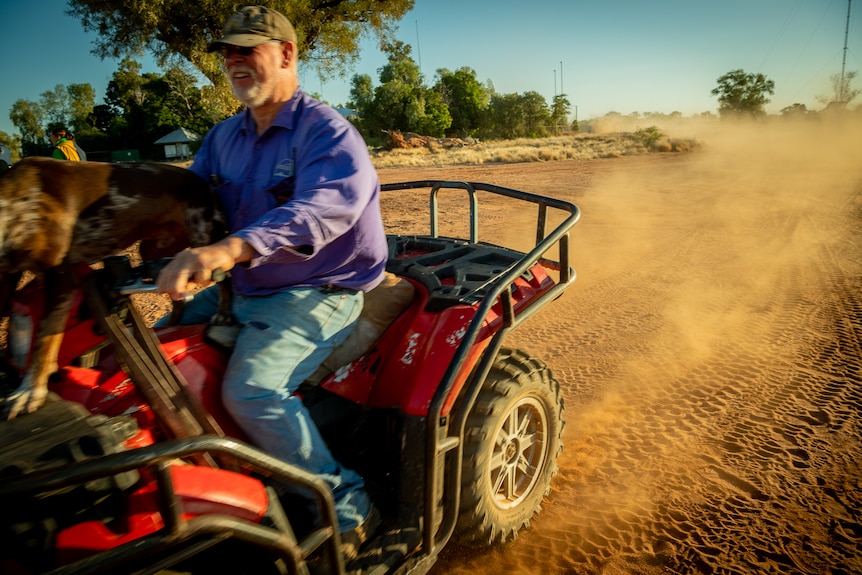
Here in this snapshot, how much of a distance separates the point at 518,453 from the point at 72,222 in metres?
2.18

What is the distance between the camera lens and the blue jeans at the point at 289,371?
1953mm

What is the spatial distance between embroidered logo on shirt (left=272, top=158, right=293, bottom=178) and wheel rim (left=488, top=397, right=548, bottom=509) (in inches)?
56.0

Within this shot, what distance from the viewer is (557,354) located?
496 centimetres

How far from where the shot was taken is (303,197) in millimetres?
1896

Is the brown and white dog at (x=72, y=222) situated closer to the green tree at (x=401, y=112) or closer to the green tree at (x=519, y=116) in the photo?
the green tree at (x=401, y=112)

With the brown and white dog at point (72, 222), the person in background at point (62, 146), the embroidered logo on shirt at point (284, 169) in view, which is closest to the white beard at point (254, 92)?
the embroidered logo on shirt at point (284, 169)

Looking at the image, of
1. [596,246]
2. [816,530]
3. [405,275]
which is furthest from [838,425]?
[596,246]

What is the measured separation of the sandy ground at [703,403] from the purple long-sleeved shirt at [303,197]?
1.61 metres

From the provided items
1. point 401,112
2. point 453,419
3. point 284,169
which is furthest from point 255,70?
point 401,112

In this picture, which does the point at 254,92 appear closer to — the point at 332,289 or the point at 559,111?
the point at 332,289

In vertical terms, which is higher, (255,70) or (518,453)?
(255,70)

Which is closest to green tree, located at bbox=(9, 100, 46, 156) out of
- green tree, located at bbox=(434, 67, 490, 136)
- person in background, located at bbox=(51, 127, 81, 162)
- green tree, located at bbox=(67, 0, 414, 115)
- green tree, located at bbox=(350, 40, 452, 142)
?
green tree, located at bbox=(350, 40, 452, 142)

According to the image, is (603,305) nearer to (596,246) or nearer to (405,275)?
(596,246)

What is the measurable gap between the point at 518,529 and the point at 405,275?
1.38 m
